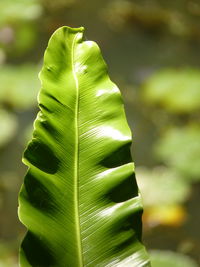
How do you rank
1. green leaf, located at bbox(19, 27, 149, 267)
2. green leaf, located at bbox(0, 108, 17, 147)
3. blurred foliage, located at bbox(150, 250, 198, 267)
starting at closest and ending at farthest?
green leaf, located at bbox(19, 27, 149, 267)
blurred foliage, located at bbox(150, 250, 198, 267)
green leaf, located at bbox(0, 108, 17, 147)

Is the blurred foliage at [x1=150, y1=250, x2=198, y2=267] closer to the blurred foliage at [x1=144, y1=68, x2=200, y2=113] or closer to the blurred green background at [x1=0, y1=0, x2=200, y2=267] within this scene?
the blurred green background at [x1=0, y1=0, x2=200, y2=267]

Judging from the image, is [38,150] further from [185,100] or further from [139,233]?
[185,100]

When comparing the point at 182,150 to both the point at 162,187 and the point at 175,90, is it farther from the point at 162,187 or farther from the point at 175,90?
the point at 175,90

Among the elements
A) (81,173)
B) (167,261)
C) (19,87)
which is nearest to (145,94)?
(19,87)

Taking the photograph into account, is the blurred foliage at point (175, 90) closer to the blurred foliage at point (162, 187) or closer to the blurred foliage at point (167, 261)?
the blurred foliage at point (162, 187)

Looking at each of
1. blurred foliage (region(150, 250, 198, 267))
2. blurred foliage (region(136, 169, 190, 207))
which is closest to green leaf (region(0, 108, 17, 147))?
blurred foliage (region(136, 169, 190, 207))

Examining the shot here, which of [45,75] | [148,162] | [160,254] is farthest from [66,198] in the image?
[148,162]

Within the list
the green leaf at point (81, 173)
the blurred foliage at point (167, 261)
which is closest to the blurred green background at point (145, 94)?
the blurred foliage at point (167, 261)
